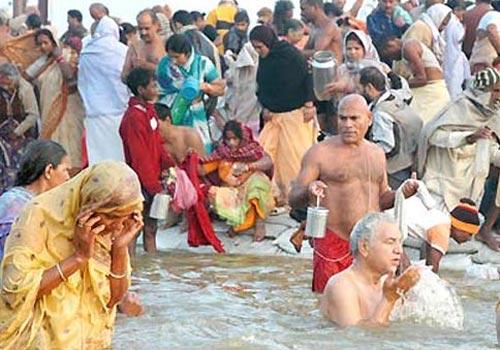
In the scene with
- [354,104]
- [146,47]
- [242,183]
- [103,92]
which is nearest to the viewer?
[354,104]

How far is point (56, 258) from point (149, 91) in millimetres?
6560

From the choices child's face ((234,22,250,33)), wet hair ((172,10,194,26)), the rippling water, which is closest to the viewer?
the rippling water

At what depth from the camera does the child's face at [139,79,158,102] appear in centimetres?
1208

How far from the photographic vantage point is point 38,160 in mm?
6469

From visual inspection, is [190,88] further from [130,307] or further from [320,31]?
[130,307]

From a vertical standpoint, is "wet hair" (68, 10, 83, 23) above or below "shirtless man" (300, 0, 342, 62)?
below

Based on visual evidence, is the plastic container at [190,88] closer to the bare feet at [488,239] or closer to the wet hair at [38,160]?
the bare feet at [488,239]

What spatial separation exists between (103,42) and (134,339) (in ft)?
21.4

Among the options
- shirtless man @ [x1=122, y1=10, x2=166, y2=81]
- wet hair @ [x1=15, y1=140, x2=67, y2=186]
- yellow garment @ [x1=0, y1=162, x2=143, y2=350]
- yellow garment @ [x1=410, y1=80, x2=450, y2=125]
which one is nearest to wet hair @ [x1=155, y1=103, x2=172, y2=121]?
shirtless man @ [x1=122, y1=10, x2=166, y2=81]

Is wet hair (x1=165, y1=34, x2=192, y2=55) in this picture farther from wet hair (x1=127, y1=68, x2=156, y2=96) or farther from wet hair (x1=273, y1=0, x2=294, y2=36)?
wet hair (x1=273, y1=0, x2=294, y2=36)

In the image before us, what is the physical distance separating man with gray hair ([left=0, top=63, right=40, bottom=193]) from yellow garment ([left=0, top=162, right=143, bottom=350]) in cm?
828

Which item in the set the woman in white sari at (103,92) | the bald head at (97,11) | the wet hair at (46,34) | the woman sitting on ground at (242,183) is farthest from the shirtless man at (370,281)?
the bald head at (97,11)

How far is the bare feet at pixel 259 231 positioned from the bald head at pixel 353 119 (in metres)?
3.39

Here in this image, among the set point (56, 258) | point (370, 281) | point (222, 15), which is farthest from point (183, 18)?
point (56, 258)
